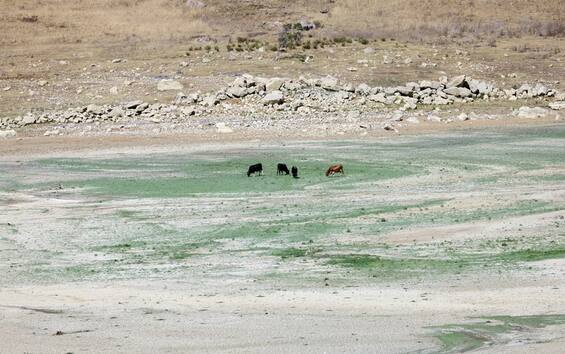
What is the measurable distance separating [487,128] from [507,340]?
85.4 feet

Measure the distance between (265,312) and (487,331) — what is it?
240 centimetres

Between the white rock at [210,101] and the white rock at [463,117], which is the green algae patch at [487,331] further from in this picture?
the white rock at [210,101]

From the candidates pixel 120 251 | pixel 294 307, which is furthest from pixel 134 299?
pixel 120 251

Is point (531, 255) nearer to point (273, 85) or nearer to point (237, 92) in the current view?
point (237, 92)

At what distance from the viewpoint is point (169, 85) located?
43.1m

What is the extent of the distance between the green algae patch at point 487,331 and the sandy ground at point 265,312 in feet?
0.35

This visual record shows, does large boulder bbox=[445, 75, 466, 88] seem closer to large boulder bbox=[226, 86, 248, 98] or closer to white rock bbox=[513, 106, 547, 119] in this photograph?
white rock bbox=[513, 106, 547, 119]

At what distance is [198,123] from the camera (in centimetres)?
3725

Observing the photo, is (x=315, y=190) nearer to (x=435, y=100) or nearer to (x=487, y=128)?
(x=487, y=128)

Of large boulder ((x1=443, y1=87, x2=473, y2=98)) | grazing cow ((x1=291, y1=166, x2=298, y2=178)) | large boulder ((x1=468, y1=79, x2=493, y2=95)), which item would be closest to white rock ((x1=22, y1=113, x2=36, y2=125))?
large boulder ((x1=443, y1=87, x2=473, y2=98))

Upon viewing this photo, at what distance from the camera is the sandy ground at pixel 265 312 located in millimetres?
10750

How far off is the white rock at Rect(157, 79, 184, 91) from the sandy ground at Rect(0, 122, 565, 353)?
28597mm

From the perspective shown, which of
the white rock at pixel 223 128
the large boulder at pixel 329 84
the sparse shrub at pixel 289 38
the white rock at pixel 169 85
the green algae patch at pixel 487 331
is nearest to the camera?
the green algae patch at pixel 487 331

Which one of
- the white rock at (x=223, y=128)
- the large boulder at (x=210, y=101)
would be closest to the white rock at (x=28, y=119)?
the large boulder at (x=210, y=101)
